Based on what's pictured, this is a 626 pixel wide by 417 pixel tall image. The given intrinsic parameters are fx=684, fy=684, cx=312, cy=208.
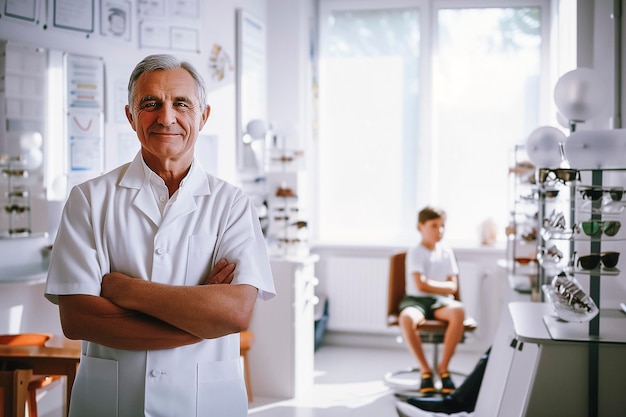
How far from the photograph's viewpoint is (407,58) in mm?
5887

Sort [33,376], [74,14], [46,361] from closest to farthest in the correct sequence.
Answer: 1. [46,361]
2. [33,376]
3. [74,14]

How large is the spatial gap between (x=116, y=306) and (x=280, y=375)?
2.79 m

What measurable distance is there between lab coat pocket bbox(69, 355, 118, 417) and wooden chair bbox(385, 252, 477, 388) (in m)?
3.02

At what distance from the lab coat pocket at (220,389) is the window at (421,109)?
4.23m

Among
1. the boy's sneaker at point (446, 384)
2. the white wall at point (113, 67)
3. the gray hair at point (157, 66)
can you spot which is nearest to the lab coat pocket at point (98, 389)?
the gray hair at point (157, 66)

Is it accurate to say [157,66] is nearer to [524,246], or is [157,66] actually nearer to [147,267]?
[147,267]

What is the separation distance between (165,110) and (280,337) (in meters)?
2.80

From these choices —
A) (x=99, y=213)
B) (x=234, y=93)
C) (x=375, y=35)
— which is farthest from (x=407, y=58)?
(x=99, y=213)

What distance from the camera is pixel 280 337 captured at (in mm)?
4242

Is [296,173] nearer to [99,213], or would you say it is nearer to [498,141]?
[498,141]

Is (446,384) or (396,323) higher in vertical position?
(396,323)

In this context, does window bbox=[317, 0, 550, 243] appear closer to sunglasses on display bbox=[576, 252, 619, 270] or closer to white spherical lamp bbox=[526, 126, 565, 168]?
white spherical lamp bbox=[526, 126, 565, 168]

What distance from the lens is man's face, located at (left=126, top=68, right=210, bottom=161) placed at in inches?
65.0

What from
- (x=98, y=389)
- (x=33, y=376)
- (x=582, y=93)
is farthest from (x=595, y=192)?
(x=33, y=376)
